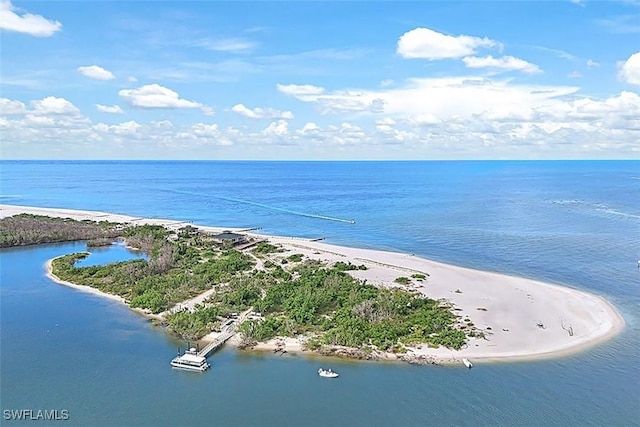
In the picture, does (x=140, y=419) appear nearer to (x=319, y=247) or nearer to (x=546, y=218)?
(x=319, y=247)

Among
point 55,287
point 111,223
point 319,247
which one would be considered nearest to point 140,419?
point 55,287

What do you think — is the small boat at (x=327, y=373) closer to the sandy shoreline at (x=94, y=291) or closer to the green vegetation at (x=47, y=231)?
the sandy shoreline at (x=94, y=291)

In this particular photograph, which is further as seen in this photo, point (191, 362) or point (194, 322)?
point (194, 322)

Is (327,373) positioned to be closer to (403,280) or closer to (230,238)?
(403,280)

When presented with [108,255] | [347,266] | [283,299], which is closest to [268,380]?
[283,299]

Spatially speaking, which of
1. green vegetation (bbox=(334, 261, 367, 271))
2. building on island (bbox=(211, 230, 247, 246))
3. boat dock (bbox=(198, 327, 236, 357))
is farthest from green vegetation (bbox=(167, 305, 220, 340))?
building on island (bbox=(211, 230, 247, 246))

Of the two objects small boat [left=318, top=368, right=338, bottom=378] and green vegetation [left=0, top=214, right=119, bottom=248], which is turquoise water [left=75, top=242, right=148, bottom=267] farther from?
small boat [left=318, top=368, right=338, bottom=378]

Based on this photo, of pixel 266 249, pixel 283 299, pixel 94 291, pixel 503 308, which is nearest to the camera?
pixel 283 299
